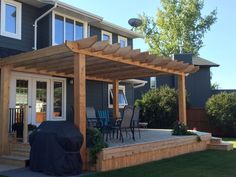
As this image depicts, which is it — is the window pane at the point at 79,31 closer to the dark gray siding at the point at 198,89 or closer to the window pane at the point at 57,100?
the window pane at the point at 57,100

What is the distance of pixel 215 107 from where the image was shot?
17500 millimetres

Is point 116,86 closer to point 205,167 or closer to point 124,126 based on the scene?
point 124,126

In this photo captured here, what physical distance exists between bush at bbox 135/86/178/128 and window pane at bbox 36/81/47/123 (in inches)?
314

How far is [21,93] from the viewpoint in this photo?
11.3 m

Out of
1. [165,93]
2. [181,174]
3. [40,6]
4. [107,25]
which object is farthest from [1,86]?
[165,93]

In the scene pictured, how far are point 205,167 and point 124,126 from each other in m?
2.44

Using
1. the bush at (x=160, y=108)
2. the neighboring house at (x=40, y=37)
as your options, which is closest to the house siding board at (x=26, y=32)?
the neighboring house at (x=40, y=37)

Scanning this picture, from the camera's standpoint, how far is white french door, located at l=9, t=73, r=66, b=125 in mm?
11219

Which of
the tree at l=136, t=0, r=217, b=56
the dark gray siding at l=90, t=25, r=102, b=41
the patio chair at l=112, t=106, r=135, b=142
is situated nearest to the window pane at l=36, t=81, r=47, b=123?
the patio chair at l=112, t=106, r=135, b=142

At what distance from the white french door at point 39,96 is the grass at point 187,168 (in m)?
4.88

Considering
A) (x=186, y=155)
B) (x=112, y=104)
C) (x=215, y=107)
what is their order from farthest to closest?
(x=215, y=107)
(x=112, y=104)
(x=186, y=155)

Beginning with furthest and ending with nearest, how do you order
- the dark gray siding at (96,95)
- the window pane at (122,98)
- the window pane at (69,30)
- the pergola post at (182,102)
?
the window pane at (122,98) → the dark gray siding at (96,95) → the window pane at (69,30) → the pergola post at (182,102)

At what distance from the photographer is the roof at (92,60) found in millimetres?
7977

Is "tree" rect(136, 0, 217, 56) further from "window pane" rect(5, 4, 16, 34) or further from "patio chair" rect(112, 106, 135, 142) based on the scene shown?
"patio chair" rect(112, 106, 135, 142)
